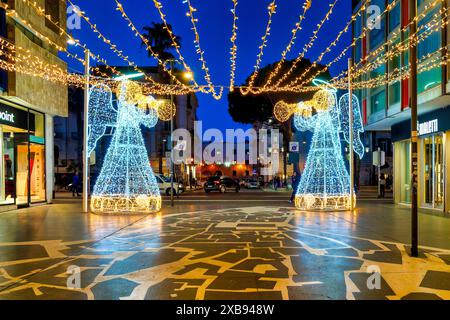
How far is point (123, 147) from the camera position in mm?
17406

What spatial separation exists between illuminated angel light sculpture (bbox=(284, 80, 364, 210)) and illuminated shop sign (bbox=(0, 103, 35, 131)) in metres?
12.1

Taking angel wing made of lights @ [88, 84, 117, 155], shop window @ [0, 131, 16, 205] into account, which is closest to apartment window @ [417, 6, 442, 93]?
angel wing made of lights @ [88, 84, 117, 155]

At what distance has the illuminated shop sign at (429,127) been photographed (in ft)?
57.1

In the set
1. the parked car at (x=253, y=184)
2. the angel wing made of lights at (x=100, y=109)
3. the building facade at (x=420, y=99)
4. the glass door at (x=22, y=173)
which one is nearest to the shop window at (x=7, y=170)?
the glass door at (x=22, y=173)

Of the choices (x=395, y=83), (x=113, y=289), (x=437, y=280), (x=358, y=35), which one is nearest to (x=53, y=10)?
(x=358, y=35)

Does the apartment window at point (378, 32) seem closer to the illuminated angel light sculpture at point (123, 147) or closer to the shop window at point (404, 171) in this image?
the shop window at point (404, 171)

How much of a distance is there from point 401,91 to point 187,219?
10.4m

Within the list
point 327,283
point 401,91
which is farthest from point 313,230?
point 401,91

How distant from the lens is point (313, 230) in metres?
12.9

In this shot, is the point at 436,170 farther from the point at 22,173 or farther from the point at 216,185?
the point at 216,185

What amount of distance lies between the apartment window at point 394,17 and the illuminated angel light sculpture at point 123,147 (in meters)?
11.5

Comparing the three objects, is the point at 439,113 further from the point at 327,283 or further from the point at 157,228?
the point at 327,283

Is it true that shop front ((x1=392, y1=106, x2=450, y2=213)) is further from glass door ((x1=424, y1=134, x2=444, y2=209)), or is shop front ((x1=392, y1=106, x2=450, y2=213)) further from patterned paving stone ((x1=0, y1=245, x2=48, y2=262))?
patterned paving stone ((x1=0, y1=245, x2=48, y2=262))
